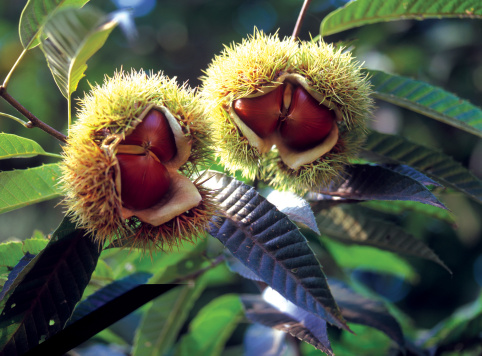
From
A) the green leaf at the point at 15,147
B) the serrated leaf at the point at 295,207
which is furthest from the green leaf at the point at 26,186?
the serrated leaf at the point at 295,207

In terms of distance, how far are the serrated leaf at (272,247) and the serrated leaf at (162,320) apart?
1.99ft

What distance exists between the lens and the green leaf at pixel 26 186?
96 centimetres

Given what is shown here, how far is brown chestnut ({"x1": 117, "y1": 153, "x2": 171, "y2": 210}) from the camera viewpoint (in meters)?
0.80

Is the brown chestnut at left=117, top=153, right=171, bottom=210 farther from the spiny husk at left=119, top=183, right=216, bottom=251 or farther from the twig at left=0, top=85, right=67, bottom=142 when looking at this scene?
the twig at left=0, top=85, right=67, bottom=142

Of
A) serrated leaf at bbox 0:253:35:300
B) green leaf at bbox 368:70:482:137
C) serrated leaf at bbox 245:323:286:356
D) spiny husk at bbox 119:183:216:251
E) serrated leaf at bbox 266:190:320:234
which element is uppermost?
green leaf at bbox 368:70:482:137

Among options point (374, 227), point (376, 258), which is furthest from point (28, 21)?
point (376, 258)

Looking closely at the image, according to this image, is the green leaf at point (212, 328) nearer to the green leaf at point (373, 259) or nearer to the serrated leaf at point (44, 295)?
the green leaf at point (373, 259)

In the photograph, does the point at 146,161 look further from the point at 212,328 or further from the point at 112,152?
the point at 212,328

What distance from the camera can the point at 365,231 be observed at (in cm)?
138

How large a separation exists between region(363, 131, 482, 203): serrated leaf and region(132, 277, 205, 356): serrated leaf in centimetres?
72

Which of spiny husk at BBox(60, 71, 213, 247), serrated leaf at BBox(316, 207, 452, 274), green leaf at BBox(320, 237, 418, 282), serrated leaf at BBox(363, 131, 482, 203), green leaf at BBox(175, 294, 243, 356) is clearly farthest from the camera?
green leaf at BBox(320, 237, 418, 282)

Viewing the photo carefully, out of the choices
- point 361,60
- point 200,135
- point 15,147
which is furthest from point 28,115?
point 361,60

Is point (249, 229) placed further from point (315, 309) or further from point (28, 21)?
point (28, 21)

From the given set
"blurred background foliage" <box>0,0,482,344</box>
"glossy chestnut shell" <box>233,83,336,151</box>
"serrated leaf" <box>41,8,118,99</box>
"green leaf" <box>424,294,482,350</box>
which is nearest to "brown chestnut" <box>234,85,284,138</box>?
"glossy chestnut shell" <box>233,83,336,151</box>
